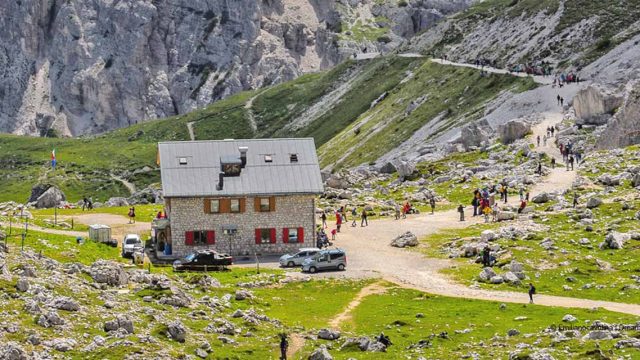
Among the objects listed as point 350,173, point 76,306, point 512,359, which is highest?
point 350,173

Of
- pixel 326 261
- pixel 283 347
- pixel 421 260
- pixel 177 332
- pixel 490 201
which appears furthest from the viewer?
pixel 490 201

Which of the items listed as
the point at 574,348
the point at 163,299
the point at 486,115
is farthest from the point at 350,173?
the point at 574,348

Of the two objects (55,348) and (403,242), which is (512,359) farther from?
(403,242)

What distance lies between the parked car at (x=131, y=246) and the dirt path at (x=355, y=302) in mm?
23261

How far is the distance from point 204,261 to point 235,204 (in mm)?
10201

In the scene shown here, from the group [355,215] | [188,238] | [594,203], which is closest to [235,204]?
[188,238]

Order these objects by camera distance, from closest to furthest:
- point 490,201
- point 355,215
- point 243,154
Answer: point 243,154, point 490,201, point 355,215

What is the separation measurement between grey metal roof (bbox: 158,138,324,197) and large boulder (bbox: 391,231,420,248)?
337 inches

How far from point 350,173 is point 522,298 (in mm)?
84468

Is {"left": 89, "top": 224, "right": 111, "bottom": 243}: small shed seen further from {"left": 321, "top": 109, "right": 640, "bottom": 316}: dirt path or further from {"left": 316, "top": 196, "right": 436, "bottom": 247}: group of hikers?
{"left": 321, "top": 109, "right": 640, "bottom": 316}: dirt path

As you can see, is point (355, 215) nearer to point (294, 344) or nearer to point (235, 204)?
point (235, 204)

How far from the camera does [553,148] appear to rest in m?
140

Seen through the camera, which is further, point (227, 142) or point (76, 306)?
point (227, 142)

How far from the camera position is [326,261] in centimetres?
8938
